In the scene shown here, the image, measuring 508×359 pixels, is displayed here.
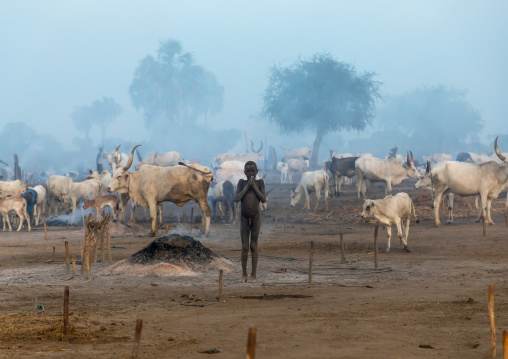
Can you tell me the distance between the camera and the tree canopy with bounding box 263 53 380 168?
69062 millimetres

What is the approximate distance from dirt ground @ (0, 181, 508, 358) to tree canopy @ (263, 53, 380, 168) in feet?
166

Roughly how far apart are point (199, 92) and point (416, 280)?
4811 inches

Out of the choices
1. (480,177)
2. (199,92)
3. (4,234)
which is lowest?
(4,234)

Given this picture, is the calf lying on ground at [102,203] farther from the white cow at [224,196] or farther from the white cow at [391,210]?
the white cow at [391,210]

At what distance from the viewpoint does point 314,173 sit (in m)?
33.7

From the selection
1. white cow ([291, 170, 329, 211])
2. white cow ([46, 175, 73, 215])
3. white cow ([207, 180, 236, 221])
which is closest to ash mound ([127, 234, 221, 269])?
white cow ([207, 180, 236, 221])

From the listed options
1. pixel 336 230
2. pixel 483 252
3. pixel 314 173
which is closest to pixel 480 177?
pixel 336 230

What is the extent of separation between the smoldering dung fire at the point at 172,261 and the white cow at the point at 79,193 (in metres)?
19.2

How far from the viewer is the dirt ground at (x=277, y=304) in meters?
6.95

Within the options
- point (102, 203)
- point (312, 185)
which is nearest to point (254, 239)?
point (102, 203)

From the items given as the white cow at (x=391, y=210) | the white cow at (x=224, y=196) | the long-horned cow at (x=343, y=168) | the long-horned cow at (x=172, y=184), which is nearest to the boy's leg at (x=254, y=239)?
the white cow at (x=391, y=210)

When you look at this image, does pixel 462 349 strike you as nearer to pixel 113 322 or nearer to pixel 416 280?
pixel 113 322

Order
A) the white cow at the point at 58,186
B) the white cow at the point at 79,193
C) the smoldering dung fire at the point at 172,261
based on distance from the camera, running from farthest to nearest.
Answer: the white cow at the point at 58,186
the white cow at the point at 79,193
the smoldering dung fire at the point at 172,261

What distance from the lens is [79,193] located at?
32656 mm
